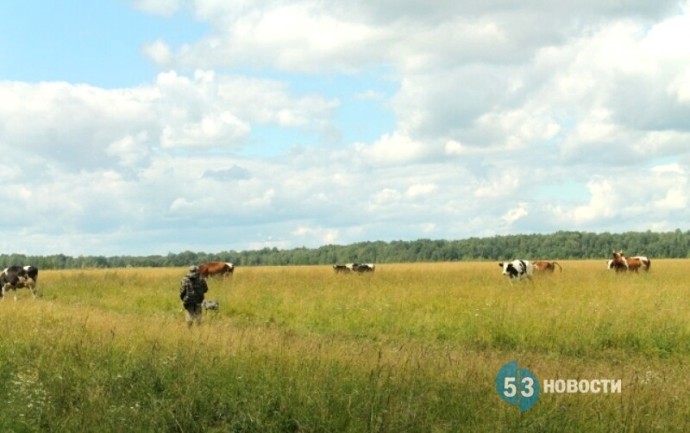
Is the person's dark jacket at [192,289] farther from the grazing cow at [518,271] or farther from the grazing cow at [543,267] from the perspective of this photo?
the grazing cow at [543,267]

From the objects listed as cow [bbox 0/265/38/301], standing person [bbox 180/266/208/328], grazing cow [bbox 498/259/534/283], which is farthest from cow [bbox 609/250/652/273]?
cow [bbox 0/265/38/301]

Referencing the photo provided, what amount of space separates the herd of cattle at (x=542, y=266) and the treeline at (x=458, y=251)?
247 ft

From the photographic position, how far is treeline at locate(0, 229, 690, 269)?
407 ft

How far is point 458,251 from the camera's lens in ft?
437

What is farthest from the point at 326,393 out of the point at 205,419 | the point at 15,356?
the point at 15,356

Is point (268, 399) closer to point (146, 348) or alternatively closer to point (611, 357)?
point (146, 348)

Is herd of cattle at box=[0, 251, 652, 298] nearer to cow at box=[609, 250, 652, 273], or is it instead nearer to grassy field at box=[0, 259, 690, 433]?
cow at box=[609, 250, 652, 273]

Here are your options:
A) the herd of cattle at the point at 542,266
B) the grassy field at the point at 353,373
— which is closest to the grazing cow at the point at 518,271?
the herd of cattle at the point at 542,266

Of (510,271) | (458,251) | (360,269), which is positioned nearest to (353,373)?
(510,271)

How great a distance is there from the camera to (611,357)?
13500 mm

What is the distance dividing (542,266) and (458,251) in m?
96.7

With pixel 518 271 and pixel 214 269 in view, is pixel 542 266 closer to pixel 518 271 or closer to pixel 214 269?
pixel 518 271

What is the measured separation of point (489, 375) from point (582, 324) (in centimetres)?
666

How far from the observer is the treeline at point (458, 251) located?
407ft
